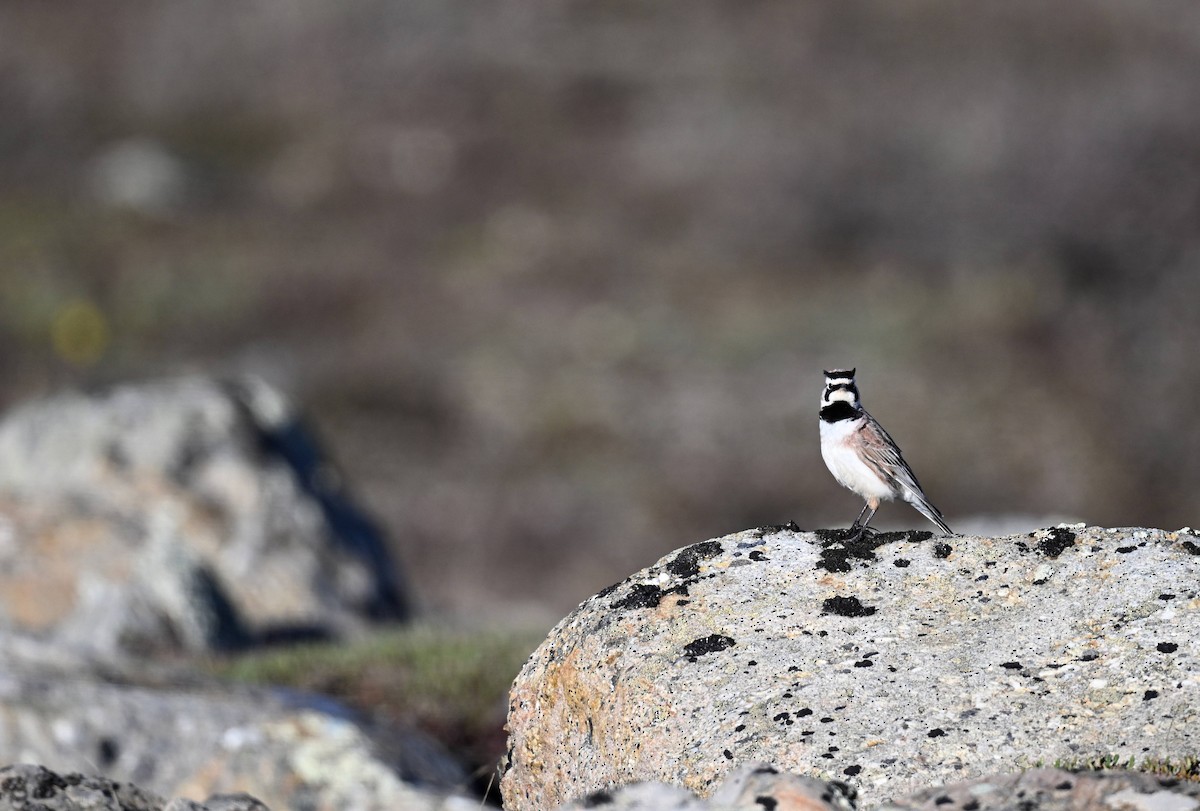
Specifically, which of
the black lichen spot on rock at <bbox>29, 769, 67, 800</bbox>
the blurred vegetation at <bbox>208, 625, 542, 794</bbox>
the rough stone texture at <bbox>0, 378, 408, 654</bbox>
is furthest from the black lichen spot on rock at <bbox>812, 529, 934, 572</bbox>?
the rough stone texture at <bbox>0, 378, 408, 654</bbox>

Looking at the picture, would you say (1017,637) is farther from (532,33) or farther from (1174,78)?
(532,33)

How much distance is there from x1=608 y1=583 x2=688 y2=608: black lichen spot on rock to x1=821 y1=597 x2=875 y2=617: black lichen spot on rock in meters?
0.67

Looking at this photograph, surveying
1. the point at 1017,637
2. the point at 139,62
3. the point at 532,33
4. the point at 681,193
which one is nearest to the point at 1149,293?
the point at 681,193

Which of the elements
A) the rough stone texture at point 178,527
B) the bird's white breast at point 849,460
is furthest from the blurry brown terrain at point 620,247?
the bird's white breast at point 849,460

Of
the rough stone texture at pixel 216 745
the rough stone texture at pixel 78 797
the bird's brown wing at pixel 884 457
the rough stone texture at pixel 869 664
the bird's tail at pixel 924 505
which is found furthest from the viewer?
the rough stone texture at pixel 216 745

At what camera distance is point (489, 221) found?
131 ft

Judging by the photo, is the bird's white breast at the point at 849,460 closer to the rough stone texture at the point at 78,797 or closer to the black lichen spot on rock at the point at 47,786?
the rough stone texture at the point at 78,797

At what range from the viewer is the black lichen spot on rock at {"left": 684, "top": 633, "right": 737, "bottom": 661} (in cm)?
595

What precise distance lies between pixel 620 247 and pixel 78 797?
32.9 meters

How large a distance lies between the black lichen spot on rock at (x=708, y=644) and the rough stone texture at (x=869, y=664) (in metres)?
0.02

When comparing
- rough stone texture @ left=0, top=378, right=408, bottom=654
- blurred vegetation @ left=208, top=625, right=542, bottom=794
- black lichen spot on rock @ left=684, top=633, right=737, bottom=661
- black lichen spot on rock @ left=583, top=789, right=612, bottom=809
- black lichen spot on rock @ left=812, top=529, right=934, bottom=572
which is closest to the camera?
black lichen spot on rock @ left=583, top=789, right=612, bottom=809

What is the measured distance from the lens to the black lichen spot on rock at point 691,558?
644cm

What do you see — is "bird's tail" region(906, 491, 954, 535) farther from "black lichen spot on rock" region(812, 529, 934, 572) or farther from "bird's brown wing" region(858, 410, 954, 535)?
"black lichen spot on rock" region(812, 529, 934, 572)

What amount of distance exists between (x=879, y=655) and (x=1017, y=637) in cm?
60
